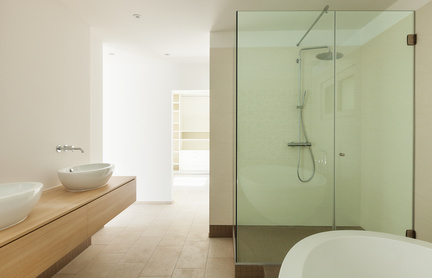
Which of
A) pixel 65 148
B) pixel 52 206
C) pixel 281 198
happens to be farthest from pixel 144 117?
pixel 281 198

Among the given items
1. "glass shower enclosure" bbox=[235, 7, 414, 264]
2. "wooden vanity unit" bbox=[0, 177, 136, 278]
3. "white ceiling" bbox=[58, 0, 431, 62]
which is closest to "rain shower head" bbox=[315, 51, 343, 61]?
"glass shower enclosure" bbox=[235, 7, 414, 264]

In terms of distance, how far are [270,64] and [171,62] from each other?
2.52 meters

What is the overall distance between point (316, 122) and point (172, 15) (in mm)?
1786

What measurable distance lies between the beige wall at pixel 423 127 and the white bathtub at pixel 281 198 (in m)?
0.72

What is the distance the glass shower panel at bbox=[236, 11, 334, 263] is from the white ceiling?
0.47 metres

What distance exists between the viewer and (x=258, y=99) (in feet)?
6.90

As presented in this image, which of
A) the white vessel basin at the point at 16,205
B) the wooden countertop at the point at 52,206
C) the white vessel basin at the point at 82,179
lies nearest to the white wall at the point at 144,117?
the wooden countertop at the point at 52,206

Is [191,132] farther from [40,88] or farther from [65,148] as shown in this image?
[40,88]

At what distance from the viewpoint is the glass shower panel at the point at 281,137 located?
2082 mm

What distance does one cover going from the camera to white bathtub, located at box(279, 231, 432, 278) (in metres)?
1.24

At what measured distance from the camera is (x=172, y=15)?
2.56 m

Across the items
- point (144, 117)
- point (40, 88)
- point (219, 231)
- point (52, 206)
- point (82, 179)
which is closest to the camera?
point (52, 206)

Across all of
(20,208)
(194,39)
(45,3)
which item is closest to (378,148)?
(194,39)

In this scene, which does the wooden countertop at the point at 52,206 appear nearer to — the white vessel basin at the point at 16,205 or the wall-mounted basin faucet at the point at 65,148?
the white vessel basin at the point at 16,205
